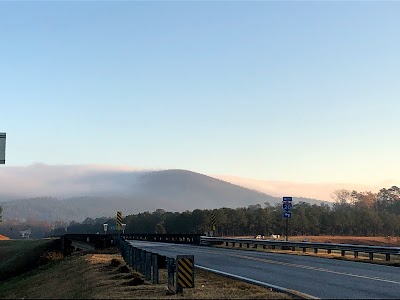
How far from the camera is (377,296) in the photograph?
1486 centimetres

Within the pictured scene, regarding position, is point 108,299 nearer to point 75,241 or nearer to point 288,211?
point 288,211

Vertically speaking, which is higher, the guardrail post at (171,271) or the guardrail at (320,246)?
the guardrail post at (171,271)

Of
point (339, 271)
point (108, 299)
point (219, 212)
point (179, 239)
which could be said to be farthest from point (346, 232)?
point (108, 299)

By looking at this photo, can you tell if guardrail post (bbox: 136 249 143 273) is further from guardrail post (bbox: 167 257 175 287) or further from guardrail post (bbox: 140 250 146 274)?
guardrail post (bbox: 167 257 175 287)

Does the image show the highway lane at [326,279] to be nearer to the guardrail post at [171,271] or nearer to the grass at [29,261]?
the guardrail post at [171,271]

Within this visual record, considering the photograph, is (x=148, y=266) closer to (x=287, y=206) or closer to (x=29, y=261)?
(x=287, y=206)

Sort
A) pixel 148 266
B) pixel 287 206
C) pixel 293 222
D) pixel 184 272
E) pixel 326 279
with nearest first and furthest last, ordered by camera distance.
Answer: pixel 184 272
pixel 148 266
pixel 326 279
pixel 287 206
pixel 293 222

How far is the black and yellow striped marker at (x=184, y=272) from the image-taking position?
1478cm

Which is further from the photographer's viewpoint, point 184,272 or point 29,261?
point 29,261

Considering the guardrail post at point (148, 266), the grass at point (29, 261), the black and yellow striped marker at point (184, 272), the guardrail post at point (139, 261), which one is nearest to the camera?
the black and yellow striped marker at point (184, 272)

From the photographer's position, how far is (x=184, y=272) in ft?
Result: 48.9

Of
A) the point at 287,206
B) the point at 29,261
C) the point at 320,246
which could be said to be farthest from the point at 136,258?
the point at 29,261

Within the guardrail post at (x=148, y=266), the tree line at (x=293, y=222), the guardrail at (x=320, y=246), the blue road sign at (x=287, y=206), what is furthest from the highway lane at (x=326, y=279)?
the tree line at (x=293, y=222)

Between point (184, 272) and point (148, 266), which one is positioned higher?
point (184, 272)
